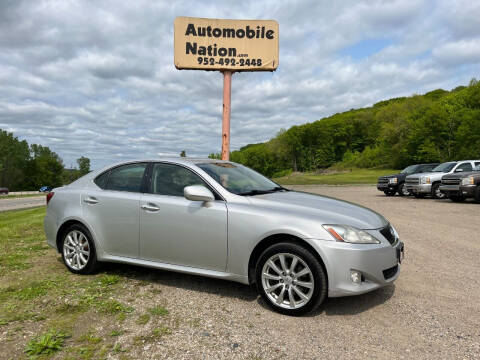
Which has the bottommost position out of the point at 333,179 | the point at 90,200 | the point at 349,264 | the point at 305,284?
the point at 305,284

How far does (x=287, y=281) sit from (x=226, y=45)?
9.37 metres

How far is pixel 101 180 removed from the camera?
16.9 ft

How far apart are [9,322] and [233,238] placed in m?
2.24

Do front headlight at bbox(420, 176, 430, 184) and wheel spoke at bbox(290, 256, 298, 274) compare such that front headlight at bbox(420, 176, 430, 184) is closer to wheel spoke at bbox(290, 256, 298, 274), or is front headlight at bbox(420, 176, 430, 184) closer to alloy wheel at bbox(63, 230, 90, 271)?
wheel spoke at bbox(290, 256, 298, 274)

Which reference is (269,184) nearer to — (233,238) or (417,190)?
(233,238)

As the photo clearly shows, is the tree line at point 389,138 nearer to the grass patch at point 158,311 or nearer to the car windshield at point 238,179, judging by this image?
the car windshield at point 238,179

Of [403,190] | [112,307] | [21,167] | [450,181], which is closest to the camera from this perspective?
[112,307]

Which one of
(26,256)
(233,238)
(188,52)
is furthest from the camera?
(188,52)

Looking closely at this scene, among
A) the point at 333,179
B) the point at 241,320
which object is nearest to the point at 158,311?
the point at 241,320

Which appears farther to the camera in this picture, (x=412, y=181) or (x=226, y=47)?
(x=412, y=181)

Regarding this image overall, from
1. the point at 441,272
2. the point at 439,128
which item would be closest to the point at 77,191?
the point at 441,272

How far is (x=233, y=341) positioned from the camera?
3.16 meters

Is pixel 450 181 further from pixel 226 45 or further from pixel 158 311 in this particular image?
pixel 158 311

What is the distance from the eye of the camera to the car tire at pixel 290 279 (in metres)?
3.58
